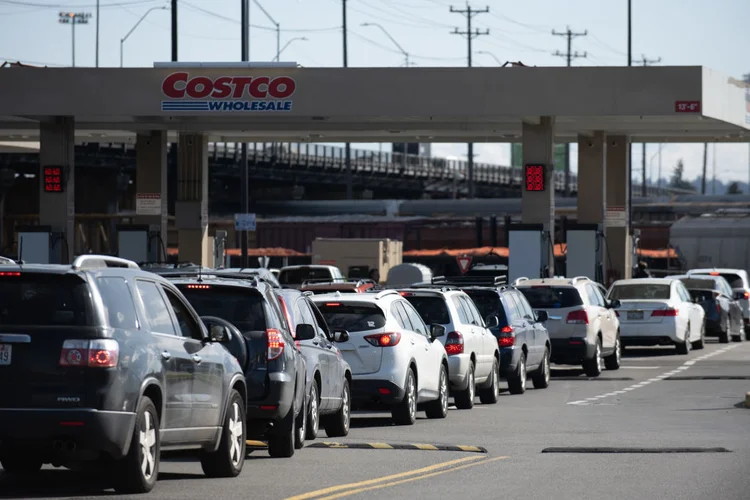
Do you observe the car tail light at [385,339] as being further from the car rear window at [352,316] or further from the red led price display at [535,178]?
the red led price display at [535,178]

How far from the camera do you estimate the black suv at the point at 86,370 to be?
10.3 metres

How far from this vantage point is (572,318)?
2812 cm

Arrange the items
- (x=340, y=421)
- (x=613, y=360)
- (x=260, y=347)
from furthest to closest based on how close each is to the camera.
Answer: (x=613, y=360) < (x=340, y=421) < (x=260, y=347)

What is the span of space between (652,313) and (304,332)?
66.7 feet

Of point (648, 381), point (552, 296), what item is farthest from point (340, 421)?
point (552, 296)

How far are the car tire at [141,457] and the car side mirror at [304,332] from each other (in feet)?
13.0

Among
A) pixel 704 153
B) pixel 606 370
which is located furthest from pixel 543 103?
pixel 704 153

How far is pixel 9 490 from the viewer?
1127 cm

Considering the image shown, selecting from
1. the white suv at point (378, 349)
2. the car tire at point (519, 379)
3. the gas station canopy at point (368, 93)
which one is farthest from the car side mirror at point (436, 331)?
the gas station canopy at point (368, 93)

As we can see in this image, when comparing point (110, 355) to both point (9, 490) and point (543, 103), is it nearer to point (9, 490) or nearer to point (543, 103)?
point (9, 490)

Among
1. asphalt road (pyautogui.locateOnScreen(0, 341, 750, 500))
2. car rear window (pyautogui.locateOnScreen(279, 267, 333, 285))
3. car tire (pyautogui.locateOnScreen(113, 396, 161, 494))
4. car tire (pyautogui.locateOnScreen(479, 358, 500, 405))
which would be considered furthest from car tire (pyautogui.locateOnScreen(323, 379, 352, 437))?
car rear window (pyautogui.locateOnScreen(279, 267, 333, 285))

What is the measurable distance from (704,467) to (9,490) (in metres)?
5.87

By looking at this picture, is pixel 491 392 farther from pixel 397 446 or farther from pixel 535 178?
pixel 535 178

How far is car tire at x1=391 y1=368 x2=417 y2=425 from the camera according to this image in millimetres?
18422
